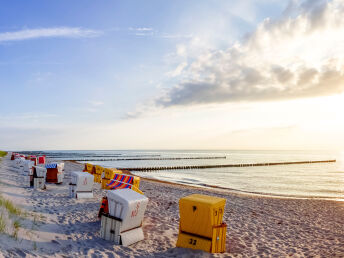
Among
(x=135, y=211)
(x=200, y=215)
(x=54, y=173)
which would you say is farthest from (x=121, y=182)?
(x=54, y=173)

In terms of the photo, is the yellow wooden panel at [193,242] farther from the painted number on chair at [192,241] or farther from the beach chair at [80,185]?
the beach chair at [80,185]

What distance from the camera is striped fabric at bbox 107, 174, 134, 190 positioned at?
1066 centimetres

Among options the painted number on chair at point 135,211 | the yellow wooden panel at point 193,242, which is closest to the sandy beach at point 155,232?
the yellow wooden panel at point 193,242

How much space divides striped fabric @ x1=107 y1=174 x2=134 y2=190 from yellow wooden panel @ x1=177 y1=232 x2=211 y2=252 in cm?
462

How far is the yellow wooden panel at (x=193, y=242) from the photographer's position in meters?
6.05

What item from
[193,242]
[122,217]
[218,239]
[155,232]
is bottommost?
[155,232]

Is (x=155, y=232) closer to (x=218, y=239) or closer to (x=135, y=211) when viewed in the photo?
(x=135, y=211)

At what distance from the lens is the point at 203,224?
19.8 ft

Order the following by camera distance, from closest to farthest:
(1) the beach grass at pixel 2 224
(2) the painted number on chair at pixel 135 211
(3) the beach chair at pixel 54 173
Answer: (1) the beach grass at pixel 2 224
(2) the painted number on chair at pixel 135 211
(3) the beach chair at pixel 54 173

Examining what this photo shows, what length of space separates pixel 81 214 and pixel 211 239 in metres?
5.12

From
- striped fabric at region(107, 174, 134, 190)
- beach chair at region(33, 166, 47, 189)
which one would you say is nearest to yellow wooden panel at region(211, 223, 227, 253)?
striped fabric at region(107, 174, 134, 190)

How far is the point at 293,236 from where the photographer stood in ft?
28.0

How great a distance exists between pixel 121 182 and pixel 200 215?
5589 mm

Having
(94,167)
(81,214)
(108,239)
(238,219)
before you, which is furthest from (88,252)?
(94,167)
